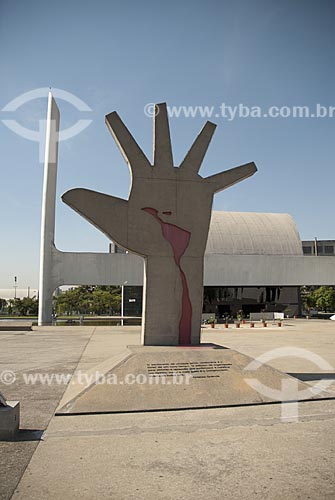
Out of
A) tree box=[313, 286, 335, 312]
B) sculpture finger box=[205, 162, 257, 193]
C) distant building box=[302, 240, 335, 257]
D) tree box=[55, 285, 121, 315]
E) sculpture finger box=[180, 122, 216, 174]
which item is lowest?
tree box=[55, 285, 121, 315]

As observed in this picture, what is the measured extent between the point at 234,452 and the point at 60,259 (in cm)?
3483

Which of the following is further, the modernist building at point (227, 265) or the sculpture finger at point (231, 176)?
the modernist building at point (227, 265)

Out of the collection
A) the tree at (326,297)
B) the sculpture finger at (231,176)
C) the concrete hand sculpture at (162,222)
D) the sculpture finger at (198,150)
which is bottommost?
the tree at (326,297)

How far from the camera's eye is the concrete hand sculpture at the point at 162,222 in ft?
34.8

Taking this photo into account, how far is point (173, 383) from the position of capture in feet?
26.9

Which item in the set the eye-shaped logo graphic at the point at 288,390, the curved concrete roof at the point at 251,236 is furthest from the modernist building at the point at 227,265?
the eye-shaped logo graphic at the point at 288,390

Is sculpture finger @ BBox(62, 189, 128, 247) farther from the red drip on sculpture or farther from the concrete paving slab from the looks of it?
the concrete paving slab

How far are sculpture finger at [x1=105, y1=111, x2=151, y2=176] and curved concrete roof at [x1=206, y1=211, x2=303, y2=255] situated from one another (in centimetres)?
3730

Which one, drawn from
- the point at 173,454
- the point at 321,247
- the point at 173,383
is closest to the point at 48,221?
the point at 173,383

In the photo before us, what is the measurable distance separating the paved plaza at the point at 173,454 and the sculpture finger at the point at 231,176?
19.8ft

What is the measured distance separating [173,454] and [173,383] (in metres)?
2.86

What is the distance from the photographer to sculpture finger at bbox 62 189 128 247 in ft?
33.6

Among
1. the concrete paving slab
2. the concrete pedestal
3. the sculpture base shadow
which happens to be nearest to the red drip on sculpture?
the sculpture base shadow

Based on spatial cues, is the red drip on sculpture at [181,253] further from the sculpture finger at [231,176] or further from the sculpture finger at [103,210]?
the sculpture finger at [231,176]
